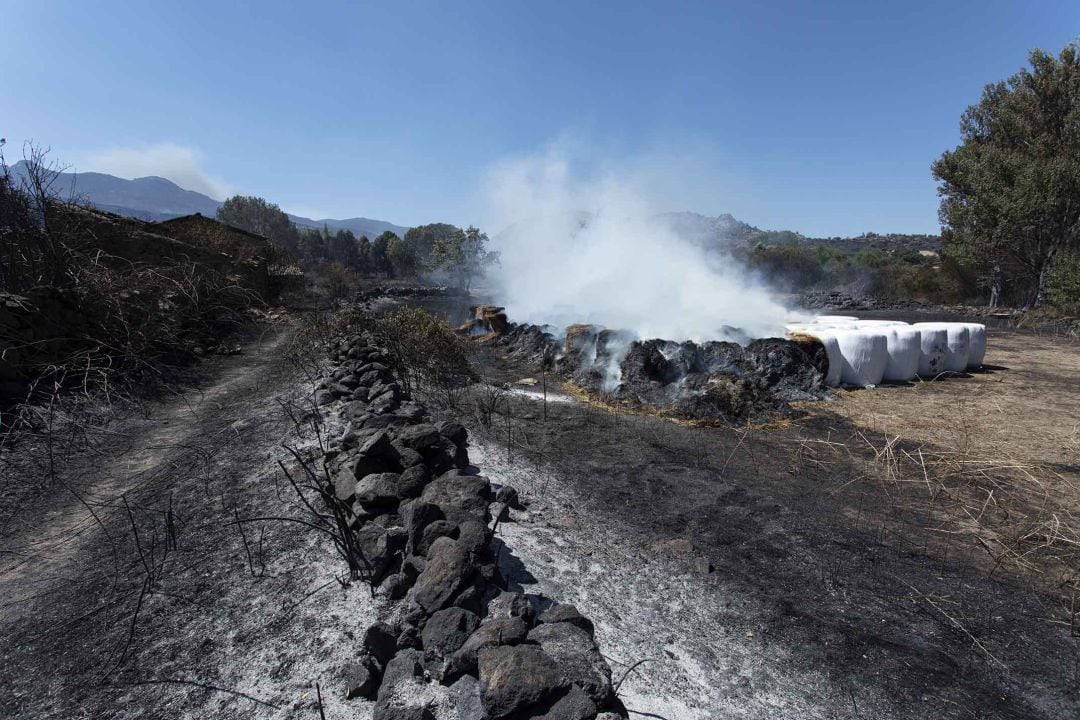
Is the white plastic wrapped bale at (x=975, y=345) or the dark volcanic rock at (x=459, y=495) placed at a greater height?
the white plastic wrapped bale at (x=975, y=345)

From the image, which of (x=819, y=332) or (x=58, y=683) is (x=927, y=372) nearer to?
(x=819, y=332)

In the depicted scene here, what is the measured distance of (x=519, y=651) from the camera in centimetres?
198

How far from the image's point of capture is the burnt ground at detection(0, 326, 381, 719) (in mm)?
2215

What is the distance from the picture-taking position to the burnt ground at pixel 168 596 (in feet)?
7.27

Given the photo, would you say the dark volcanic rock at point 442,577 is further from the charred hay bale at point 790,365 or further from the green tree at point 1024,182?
the green tree at point 1024,182

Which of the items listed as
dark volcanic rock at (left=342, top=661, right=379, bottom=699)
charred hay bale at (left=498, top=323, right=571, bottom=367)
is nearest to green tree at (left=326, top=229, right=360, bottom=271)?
charred hay bale at (left=498, top=323, right=571, bottom=367)

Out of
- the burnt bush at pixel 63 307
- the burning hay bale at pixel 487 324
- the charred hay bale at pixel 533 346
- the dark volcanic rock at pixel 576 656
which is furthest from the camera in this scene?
the burning hay bale at pixel 487 324

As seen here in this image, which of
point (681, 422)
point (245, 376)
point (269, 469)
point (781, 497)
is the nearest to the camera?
point (269, 469)

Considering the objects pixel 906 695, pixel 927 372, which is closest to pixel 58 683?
pixel 906 695

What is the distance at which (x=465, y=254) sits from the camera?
57844 mm

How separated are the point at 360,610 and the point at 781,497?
406 centimetres

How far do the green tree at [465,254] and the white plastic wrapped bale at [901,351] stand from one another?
160 ft

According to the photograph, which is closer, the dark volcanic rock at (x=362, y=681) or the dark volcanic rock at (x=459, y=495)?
the dark volcanic rock at (x=362, y=681)

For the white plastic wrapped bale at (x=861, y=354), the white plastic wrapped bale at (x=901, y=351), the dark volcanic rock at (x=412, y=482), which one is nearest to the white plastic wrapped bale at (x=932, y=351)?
the white plastic wrapped bale at (x=901, y=351)
